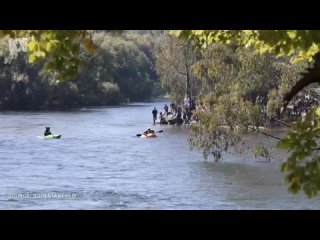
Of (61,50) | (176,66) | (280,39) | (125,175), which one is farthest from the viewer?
(176,66)

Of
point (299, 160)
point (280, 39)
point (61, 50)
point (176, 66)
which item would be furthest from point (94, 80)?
point (61, 50)

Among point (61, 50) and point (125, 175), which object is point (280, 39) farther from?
point (125, 175)

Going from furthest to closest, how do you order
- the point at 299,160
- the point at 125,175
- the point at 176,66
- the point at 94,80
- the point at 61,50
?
the point at 94,80
the point at 176,66
the point at 125,175
the point at 299,160
the point at 61,50

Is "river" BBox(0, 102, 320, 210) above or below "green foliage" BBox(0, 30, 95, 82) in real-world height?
below

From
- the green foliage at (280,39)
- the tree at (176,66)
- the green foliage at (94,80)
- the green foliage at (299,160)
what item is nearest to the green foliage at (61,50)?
the green foliage at (280,39)

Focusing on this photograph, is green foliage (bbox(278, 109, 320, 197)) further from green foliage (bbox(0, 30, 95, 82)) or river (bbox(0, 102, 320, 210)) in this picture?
river (bbox(0, 102, 320, 210))

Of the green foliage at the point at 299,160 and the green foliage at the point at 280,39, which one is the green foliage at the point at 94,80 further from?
the green foliage at the point at 299,160

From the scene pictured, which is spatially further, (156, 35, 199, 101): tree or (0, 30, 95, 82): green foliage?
(156, 35, 199, 101): tree

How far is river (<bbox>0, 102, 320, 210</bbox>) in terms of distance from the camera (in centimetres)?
2242

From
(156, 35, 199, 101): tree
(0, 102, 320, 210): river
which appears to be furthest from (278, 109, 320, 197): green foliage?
(156, 35, 199, 101): tree

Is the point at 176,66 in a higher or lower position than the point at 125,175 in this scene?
higher

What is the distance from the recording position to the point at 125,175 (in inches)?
1097
